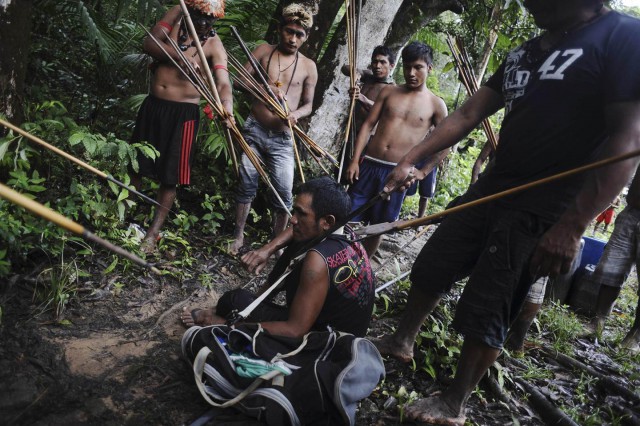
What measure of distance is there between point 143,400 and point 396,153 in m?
2.85

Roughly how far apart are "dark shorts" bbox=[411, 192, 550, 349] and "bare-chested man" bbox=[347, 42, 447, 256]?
71.0 inches

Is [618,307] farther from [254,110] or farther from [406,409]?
[254,110]

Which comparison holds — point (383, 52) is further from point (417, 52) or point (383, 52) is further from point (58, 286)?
point (58, 286)

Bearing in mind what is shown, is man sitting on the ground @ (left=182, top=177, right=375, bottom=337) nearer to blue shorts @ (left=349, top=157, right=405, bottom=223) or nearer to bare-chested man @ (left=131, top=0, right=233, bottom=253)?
bare-chested man @ (left=131, top=0, right=233, bottom=253)

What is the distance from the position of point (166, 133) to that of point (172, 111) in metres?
0.17

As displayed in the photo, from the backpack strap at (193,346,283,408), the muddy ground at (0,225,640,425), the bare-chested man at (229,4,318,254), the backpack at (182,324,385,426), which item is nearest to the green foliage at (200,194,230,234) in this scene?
the bare-chested man at (229,4,318,254)

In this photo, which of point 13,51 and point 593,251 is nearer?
point 13,51

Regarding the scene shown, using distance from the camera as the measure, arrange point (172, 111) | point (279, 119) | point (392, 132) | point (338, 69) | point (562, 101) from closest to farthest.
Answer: point (562, 101) < point (172, 111) < point (279, 119) < point (392, 132) < point (338, 69)

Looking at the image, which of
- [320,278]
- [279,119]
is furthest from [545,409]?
[279,119]

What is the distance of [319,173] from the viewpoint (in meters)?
5.07

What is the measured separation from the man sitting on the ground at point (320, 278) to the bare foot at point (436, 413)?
452 millimetres

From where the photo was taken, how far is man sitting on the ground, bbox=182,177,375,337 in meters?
2.24

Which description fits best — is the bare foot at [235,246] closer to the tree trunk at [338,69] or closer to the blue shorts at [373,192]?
the blue shorts at [373,192]

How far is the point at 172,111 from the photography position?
3.60 m
